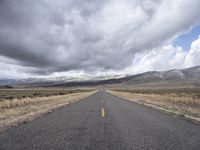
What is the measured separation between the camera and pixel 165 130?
788 cm

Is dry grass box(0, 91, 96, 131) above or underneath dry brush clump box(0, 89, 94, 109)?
underneath

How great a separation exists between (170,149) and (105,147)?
1735 mm

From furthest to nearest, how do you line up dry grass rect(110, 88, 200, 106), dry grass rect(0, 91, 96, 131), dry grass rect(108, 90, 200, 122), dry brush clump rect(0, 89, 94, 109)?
dry grass rect(110, 88, 200, 106) → dry brush clump rect(0, 89, 94, 109) → dry grass rect(108, 90, 200, 122) → dry grass rect(0, 91, 96, 131)

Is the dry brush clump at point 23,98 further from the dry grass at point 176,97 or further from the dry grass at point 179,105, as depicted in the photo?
the dry grass at point 176,97

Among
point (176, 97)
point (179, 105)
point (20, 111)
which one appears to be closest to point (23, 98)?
point (20, 111)

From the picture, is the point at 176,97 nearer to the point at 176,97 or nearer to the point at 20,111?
the point at 176,97

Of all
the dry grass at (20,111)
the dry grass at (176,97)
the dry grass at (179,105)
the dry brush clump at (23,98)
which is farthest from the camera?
the dry grass at (176,97)

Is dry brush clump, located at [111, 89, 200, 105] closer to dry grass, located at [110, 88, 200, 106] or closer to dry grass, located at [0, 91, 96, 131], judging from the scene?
dry grass, located at [110, 88, 200, 106]

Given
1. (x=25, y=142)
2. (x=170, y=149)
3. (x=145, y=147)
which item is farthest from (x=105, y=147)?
(x=25, y=142)

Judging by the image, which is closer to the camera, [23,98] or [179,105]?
[179,105]

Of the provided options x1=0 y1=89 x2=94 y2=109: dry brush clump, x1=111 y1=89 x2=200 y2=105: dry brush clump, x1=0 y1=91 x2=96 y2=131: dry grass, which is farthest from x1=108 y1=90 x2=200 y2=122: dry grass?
x1=0 y1=89 x2=94 y2=109: dry brush clump

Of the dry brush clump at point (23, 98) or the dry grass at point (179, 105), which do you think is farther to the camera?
the dry brush clump at point (23, 98)

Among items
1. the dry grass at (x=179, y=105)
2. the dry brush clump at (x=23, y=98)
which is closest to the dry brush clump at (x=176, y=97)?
the dry grass at (x=179, y=105)

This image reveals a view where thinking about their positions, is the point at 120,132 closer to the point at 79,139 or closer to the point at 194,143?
the point at 79,139
